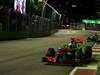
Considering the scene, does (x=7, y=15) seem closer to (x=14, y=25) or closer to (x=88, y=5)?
(x=14, y=25)

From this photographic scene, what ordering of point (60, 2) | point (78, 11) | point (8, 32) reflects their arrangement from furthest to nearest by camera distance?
point (78, 11), point (60, 2), point (8, 32)

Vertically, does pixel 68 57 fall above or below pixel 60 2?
below

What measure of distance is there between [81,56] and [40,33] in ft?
135

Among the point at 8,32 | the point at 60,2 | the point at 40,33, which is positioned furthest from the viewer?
the point at 60,2

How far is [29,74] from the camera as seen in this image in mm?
→ 10719

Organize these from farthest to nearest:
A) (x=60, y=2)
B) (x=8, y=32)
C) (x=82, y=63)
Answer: (x=60, y=2)
(x=8, y=32)
(x=82, y=63)

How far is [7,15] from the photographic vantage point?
39.2m

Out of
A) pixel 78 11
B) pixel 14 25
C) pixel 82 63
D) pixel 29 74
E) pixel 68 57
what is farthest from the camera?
pixel 78 11

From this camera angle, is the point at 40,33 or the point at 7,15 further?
the point at 40,33

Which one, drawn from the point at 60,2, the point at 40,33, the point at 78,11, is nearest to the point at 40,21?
the point at 40,33

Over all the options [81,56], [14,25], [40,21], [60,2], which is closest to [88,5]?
[60,2]

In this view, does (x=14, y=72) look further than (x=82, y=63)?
No

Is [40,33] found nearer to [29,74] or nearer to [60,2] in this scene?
[29,74]

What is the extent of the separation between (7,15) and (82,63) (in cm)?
2612
